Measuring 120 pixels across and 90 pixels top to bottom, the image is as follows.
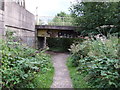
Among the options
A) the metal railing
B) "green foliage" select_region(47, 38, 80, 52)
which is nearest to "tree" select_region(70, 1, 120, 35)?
the metal railing

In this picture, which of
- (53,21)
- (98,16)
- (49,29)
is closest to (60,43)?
(49,29)

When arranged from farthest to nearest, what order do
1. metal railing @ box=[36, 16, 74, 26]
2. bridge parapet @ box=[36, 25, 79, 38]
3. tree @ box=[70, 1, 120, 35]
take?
metal railing @ box=[36, 16, 74, 26], bridge parapet @ box=[36, 25, 79, 38], tree @ box=[70, 1, 120, 35]

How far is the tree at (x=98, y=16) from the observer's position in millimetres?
8680

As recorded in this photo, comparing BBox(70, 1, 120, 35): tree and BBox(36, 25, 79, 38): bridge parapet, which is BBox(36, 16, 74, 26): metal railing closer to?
BBox(36, 25, 79, 38): bridge parapet

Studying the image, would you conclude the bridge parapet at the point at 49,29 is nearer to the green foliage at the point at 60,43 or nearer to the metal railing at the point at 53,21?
the metal railing at the point at 53,21

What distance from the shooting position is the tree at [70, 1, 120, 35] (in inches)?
342

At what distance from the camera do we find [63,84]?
4043mm

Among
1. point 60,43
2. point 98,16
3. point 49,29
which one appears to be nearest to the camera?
point 98,16

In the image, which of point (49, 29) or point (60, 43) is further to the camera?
point (60, 43)

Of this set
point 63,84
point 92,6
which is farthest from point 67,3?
point 63,84

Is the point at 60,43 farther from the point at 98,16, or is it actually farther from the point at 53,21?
the point at 98,16

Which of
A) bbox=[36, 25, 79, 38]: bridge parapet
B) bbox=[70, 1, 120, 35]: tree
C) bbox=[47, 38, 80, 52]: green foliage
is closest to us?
bbox=[70, 1, 120, 35]: tree

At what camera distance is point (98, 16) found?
29.7 feet

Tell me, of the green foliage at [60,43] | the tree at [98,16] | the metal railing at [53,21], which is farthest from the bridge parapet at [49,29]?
the tree at [98,16]
